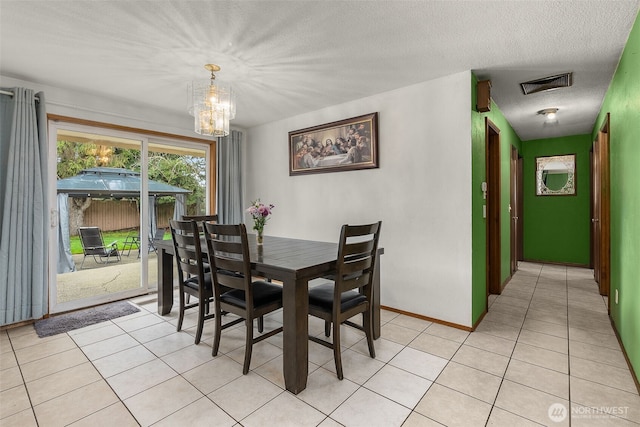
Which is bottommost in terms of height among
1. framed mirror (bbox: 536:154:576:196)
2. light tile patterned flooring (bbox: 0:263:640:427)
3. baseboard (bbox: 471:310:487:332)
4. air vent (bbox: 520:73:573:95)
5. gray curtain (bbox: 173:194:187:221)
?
light tile patterned flooring (bbox: 0:263:640:427)

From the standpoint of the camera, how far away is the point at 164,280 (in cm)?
322

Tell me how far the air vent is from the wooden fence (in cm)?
462

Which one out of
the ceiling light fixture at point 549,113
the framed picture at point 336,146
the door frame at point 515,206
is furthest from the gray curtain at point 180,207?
the ceiling light fixture at point 549,113

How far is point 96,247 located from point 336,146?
123 inches

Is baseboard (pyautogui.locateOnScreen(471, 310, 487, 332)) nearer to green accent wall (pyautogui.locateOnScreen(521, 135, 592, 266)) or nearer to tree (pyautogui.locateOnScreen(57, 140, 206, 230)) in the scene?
green accent wall (pyautogui.locateOnScreen(521, 135, 592, 266))

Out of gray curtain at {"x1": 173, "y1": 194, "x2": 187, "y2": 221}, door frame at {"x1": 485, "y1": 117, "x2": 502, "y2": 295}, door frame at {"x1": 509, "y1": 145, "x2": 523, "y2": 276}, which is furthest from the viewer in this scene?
door frame at {"x1": 509, "y1": 145, "x2": 523, "y2": 276}

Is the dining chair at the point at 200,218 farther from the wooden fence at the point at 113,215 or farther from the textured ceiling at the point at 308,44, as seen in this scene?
the textured ceiling at the point at 308,44

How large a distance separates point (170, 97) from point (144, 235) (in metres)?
1.73

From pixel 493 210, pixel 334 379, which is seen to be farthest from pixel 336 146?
pixel 334 379

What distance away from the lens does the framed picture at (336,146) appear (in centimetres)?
347

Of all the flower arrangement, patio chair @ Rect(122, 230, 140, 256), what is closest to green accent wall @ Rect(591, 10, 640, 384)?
the flower arrangement

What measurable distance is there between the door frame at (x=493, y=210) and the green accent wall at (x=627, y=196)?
1035mm

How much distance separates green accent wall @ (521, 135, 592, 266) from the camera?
17.6 ft

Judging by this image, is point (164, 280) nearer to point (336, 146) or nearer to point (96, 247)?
point (96, 247)
